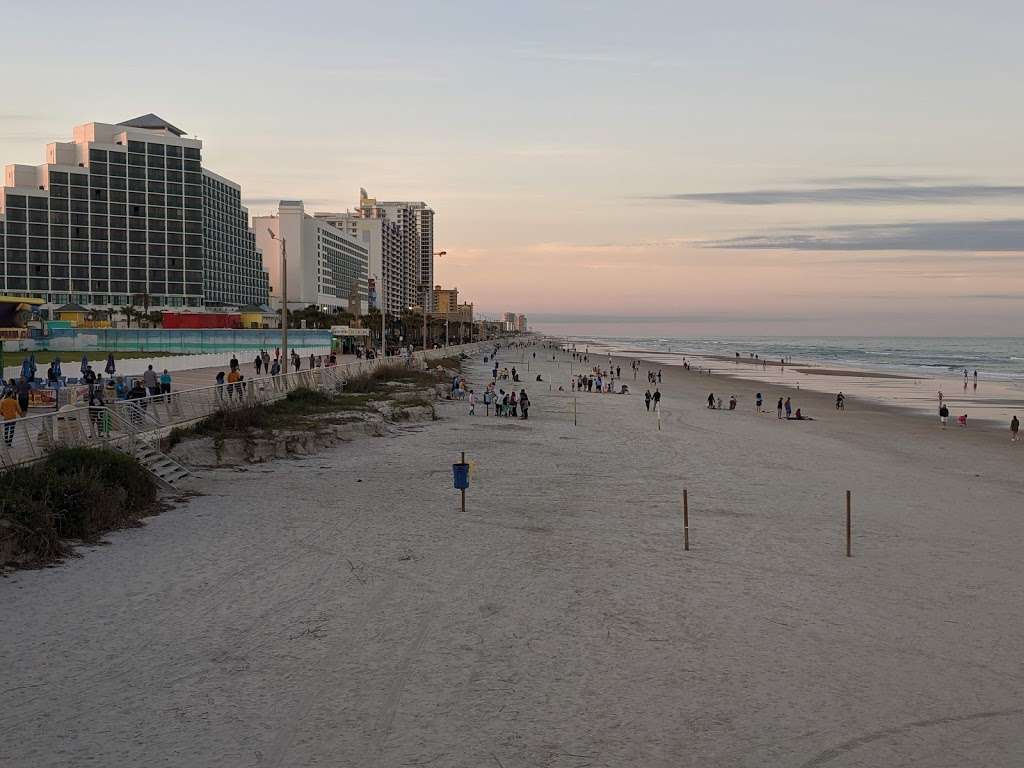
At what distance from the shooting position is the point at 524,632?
10.4 meters

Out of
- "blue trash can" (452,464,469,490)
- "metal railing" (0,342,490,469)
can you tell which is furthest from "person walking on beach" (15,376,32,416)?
"blue trash can" (452,464,469,490)

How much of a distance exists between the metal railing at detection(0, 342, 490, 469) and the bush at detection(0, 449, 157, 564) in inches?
25.2

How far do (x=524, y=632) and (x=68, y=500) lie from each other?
28.2 ft

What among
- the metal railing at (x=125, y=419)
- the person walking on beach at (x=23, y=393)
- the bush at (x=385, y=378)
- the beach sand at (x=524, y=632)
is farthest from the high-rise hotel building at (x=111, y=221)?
the beach sand at (x=524, y=632)

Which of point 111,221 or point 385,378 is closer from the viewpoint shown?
point 385,378

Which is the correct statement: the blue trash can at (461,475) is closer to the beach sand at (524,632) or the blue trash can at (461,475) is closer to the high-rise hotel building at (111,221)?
the beach sand at (524,632)

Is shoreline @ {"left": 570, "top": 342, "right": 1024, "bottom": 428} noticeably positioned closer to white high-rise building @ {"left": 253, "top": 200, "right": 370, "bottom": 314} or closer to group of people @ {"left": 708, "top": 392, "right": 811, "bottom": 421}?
group of people @ {"left": 708, "top": 392, "right": 811, "bottom": 421}

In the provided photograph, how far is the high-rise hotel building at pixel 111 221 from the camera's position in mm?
115312

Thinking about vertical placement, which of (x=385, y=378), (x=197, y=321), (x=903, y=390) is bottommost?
(x=903, y=390)

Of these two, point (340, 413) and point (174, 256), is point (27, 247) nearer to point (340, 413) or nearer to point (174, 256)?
point (174, 256)

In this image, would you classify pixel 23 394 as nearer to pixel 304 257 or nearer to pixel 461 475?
pixel 461 475

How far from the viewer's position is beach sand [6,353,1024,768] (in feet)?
24.8

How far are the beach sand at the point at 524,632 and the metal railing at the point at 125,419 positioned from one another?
2511 mm

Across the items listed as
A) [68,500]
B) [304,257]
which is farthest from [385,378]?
[304,257]
